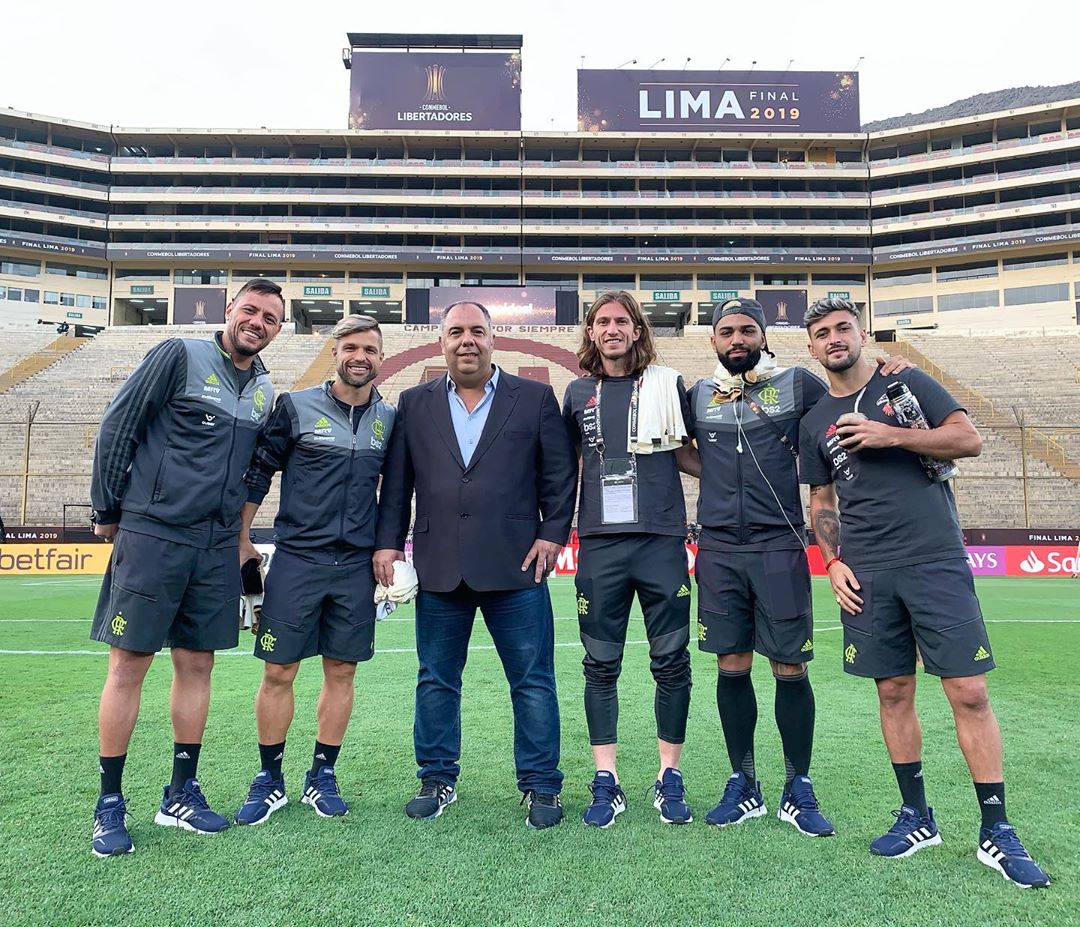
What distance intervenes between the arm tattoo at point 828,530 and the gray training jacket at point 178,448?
2.63 m

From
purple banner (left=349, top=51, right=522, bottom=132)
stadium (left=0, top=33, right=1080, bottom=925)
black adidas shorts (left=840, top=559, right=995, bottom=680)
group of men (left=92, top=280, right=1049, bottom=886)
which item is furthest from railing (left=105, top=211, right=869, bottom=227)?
black adidas shorts (left=840, top=559, right=995, bottom=680)

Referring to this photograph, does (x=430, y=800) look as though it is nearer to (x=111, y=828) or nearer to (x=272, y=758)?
(x=272, y=758)

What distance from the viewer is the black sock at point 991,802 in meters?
2.68

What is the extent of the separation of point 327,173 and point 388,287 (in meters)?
9.48

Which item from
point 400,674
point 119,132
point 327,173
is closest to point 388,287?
point 327,173

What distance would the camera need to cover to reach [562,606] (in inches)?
434

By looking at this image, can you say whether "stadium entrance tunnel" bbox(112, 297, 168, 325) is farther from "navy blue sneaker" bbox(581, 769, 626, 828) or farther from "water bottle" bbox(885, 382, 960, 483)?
"water bottle" bbox(885, 382, 960, 483)

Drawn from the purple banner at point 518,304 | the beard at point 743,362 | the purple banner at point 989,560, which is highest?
the purple banner at point 518,304

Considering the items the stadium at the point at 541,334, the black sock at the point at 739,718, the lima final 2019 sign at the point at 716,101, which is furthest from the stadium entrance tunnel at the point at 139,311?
the black sock at the point at 739,718

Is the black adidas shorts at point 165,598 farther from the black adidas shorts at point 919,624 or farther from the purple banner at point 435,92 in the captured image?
the purple banner at point 435,92

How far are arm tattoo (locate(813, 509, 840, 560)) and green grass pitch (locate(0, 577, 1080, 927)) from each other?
1135mm

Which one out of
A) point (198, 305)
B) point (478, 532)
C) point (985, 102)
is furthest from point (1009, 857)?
point (985, 102)

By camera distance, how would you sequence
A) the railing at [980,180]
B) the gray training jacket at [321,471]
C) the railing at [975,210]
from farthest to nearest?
the railing at [980,180], the railing at [975,210], the gray training jacket at [321,471]

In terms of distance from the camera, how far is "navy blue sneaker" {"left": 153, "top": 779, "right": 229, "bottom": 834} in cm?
293
